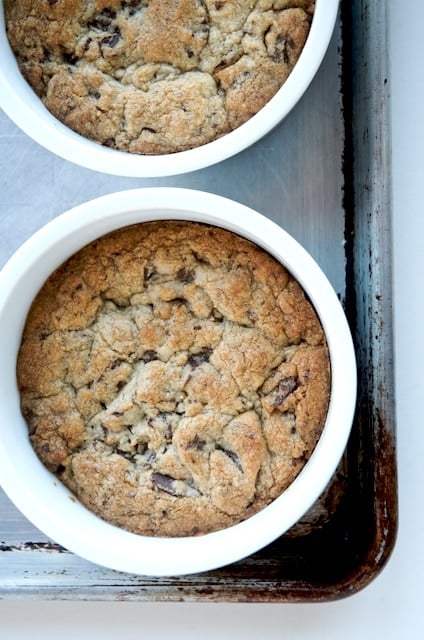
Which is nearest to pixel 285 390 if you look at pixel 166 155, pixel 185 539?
pixel 185 539

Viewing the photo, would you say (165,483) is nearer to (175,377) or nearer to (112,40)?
(175,377)

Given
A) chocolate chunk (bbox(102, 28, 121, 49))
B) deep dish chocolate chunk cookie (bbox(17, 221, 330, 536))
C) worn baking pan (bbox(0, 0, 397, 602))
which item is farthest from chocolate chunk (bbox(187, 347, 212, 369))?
chocolate chunk (bbox(102, 28, 121, 49))

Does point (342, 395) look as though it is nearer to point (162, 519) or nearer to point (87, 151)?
point (162, 519)

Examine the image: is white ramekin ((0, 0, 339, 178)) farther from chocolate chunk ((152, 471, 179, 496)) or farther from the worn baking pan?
chocolate chunk ((152, 471, 179, 496))

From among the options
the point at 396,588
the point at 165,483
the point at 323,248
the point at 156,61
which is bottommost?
the point at 396,588

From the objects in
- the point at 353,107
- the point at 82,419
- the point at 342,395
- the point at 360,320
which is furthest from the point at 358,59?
the point at 82,419

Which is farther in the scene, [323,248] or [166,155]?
[323,248]
